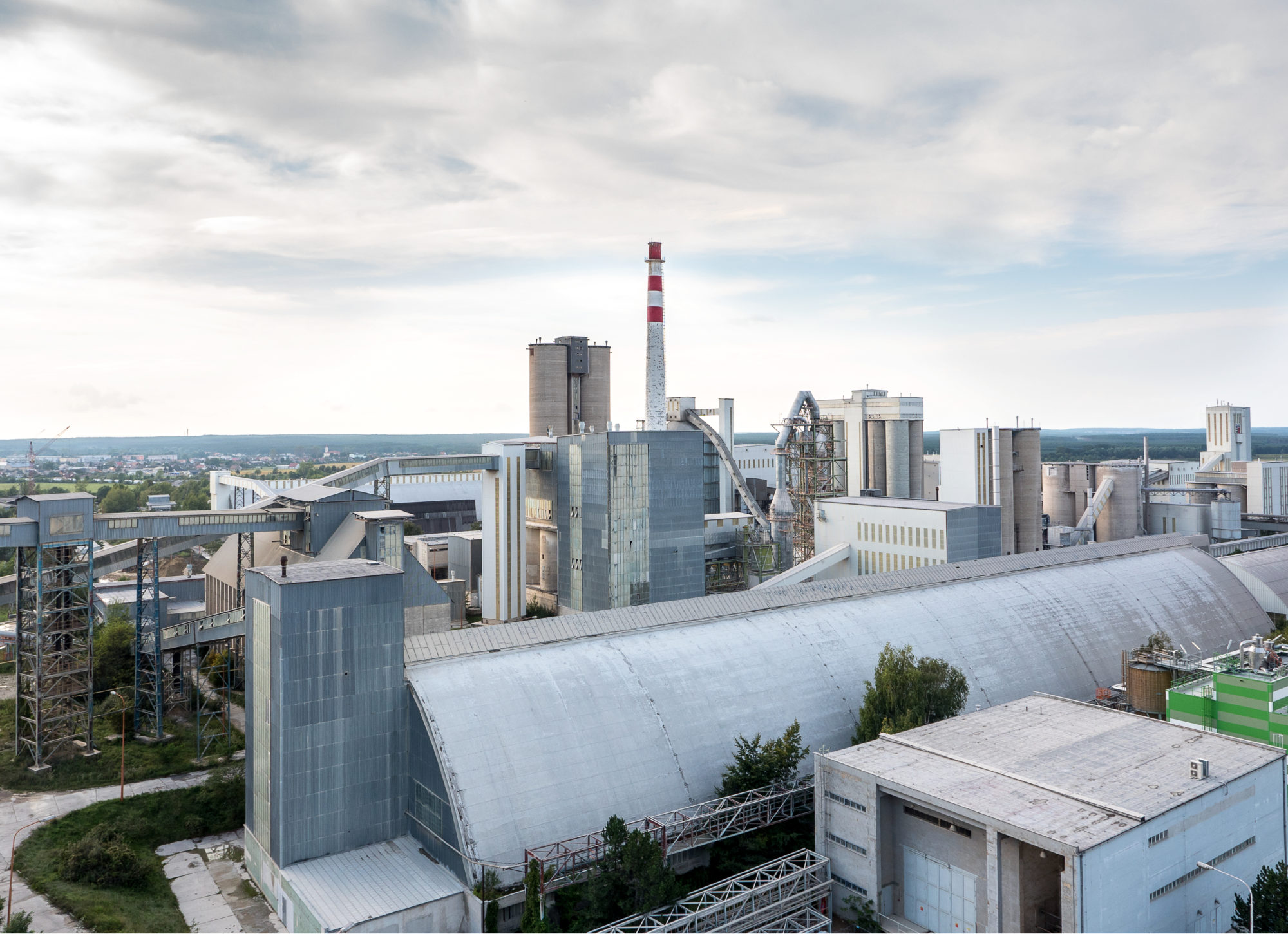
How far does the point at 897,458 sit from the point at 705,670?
1713 inches

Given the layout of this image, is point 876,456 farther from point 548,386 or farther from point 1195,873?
point 1195,873

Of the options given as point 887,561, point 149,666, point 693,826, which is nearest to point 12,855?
point 149,666

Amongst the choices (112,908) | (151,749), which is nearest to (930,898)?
(112,908)

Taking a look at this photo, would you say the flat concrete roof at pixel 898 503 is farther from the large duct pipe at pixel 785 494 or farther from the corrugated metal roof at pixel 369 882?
the corrugated metal roof at pixel 369 882

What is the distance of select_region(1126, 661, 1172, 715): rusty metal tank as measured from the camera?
33.5 m

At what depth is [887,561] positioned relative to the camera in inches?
2165

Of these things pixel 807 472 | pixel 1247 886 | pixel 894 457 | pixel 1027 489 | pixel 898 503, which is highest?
pixel 894 457

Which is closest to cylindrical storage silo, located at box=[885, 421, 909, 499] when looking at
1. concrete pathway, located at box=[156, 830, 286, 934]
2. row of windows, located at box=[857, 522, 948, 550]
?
row of windows, located at box=[857, 522, 948, 550]

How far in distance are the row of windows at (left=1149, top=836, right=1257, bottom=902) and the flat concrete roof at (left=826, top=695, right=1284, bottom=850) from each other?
1944 mm

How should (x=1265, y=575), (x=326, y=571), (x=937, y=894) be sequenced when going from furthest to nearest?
(x=1265, y=575), (x=326, y=571), (x=937, y=894)

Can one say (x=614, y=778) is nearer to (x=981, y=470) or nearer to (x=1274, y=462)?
(x=981, y=470)

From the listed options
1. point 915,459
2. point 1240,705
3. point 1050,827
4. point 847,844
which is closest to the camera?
point 1050,827

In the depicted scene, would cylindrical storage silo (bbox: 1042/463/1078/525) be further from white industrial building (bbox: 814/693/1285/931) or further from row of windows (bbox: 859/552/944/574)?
white industrial building (bbox: 814/693/1285/931)

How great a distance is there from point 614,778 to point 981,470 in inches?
1798
